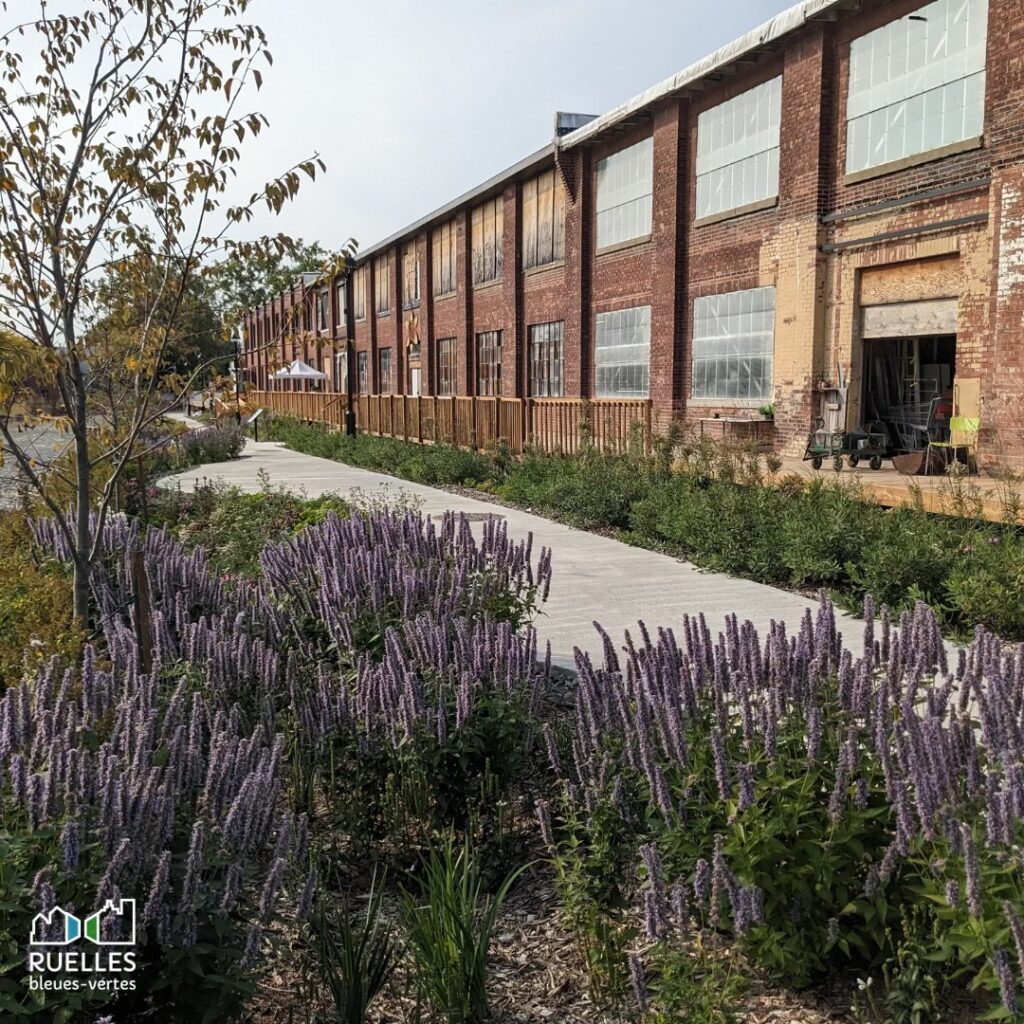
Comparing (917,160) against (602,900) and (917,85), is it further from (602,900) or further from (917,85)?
(602,900)

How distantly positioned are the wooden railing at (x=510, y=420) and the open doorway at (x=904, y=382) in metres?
3.68

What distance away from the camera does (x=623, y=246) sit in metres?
21.7

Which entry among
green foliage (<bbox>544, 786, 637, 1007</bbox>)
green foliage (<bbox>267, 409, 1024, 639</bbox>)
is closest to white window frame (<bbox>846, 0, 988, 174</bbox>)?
green foliage (<bbox>267, 409, 1024, 639</bbox>)

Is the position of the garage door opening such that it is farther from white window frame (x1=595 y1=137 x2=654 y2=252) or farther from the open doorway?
white window frame (x1=595 y1=137 x2=654 y2=252)

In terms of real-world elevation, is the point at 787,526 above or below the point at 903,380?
below

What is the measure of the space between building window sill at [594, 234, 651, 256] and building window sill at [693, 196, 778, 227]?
1.82 meters

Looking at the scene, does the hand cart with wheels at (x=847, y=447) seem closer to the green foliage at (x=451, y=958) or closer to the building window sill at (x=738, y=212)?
the building window sill at (x=738, y=212)

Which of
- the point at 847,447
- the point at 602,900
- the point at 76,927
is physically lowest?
the point at 602,900

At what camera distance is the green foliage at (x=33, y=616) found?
194 inches

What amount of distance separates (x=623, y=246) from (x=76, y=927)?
68.0ft

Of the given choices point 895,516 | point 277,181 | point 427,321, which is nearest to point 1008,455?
point 895,516

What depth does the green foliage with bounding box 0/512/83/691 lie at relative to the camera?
492 cm

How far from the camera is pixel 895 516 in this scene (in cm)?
914

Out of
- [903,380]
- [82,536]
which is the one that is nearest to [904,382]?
[903,380]
